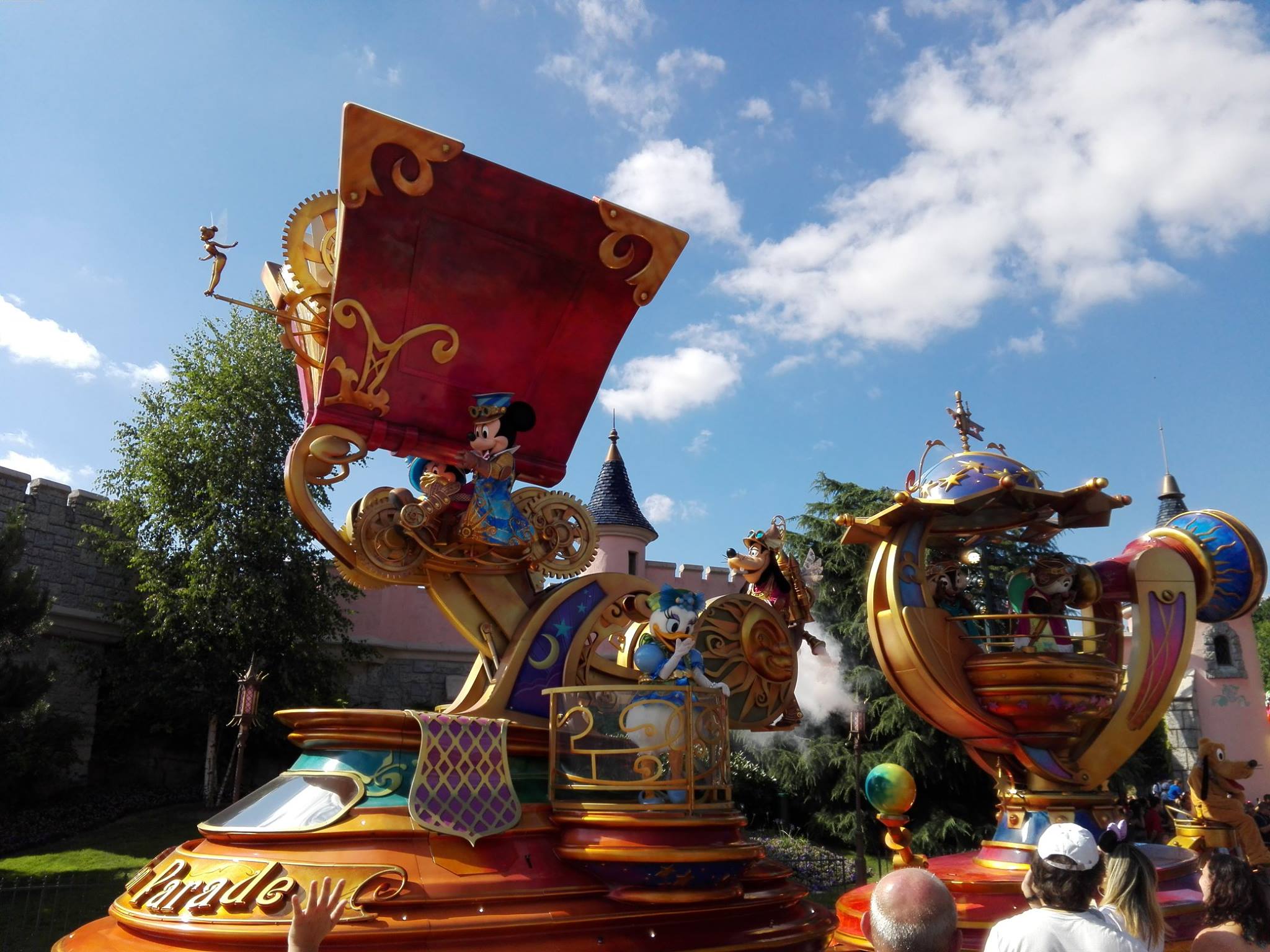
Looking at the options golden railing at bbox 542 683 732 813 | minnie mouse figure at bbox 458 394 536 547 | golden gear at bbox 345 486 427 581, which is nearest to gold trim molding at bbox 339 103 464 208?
minnie mouse figure at bbox 458 394 536 547

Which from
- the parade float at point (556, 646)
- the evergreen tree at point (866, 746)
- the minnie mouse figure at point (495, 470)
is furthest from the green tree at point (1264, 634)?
the minnie mouse figure at point (495, 470)

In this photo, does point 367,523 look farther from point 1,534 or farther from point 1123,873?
point 1,534

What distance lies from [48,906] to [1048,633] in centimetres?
1133

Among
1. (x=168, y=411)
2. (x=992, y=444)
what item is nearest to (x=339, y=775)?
(x=992, y=444)

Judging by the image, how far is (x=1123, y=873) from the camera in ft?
10.5

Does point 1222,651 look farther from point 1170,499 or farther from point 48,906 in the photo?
point 48,906

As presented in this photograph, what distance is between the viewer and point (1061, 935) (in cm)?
280

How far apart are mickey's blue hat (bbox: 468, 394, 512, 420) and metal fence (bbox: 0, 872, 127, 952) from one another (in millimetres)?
6181

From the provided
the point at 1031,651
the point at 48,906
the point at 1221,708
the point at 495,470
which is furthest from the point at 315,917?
the point at 1221,708

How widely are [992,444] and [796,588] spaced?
2.50 m

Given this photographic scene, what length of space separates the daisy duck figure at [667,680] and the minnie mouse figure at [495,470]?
3.20 ft

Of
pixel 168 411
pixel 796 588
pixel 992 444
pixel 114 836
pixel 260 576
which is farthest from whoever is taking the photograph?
pixel 168 411

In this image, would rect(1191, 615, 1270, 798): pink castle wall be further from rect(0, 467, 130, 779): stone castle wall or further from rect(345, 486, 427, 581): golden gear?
rect(0, 467, 130, 779): stone castle wall

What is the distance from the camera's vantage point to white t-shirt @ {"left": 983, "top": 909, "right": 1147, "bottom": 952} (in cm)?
277
